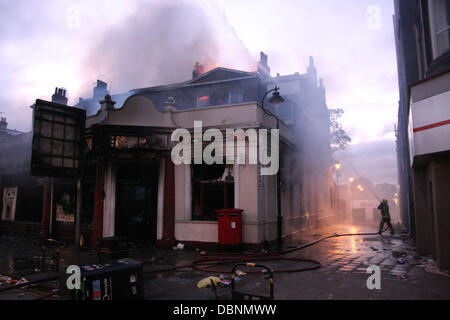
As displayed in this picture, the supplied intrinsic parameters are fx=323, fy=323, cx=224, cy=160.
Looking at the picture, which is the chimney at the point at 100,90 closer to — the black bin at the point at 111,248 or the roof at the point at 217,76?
the roof at the point at 217,76

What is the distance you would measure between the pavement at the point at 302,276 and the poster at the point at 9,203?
6987 mm

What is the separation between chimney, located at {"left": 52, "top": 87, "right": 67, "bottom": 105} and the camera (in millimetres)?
22750

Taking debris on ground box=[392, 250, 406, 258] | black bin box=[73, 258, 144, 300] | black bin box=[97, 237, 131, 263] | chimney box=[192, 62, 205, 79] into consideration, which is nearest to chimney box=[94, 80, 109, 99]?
chimney box=[192, 62, 205, 79]

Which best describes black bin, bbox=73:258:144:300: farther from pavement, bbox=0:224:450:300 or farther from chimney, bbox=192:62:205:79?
chimney, bbox=192:62:205:79

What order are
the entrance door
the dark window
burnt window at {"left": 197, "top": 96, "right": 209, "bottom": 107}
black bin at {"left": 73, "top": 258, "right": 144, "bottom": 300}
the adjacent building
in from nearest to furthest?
1. black bin at {"left": 73, "top": 258, "right": 144, "bottom": 300}
2. the adjacent building
3. the entrance door
4. the dark window
5. burnt window at {"left": 197, "top": 96, "right": 209, "bottom": 107}

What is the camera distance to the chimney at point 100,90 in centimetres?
2780

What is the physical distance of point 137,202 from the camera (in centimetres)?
1314

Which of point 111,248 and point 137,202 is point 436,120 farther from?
point 137,202

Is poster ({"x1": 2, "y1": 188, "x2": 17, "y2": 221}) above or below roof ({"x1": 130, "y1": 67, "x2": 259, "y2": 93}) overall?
below

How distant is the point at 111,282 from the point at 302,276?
14.6ft

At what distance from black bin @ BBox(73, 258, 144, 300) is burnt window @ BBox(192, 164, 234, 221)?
708 cm

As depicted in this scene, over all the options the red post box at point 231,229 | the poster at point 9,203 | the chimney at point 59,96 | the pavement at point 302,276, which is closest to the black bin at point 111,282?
the pavement at point 302,276

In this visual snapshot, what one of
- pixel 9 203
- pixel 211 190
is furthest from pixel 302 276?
pixel 9 203
